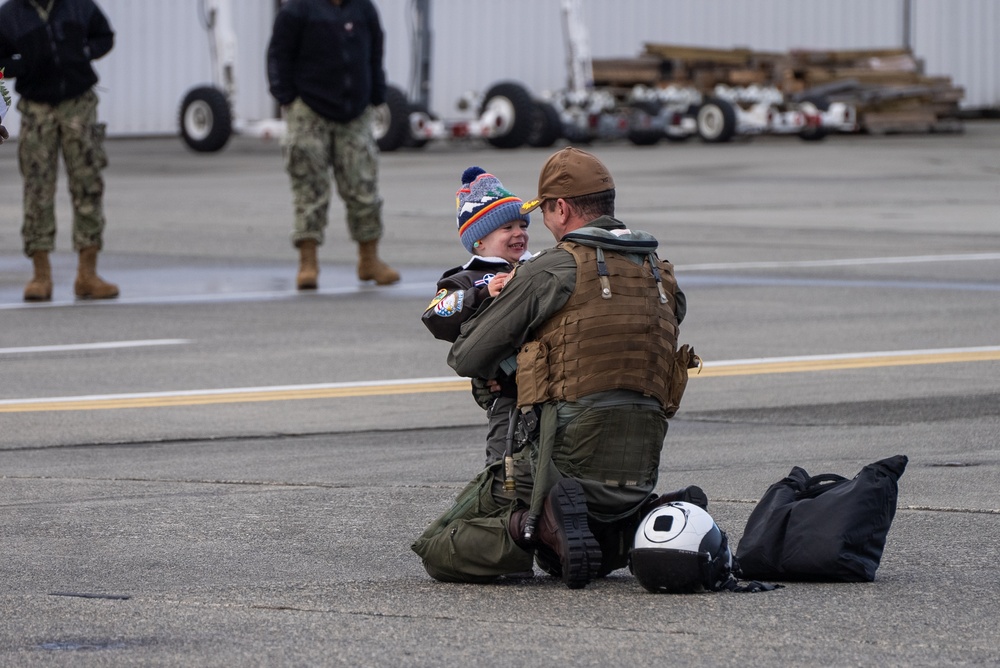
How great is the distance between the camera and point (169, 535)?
19.5 feet

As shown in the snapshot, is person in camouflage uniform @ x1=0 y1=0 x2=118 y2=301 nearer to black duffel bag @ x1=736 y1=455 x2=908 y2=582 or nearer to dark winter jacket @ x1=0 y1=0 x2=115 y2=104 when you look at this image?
dark winter jacket @ x1=0 y1=0 x2=115 y2=104

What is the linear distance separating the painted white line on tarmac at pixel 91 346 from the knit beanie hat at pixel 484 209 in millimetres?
5313

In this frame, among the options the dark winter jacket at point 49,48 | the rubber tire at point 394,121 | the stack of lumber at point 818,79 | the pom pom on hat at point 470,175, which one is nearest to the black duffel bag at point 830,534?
the pom pom on hat at point 470,175

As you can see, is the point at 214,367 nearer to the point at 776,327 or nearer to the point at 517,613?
the point at 776,327

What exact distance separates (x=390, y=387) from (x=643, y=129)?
75.8ft

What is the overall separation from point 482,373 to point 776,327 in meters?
6.00

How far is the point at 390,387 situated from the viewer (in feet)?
29.8

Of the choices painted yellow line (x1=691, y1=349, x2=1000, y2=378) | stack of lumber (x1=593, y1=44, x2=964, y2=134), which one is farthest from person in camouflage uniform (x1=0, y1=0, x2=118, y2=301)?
stack of lumber (x1=593, y1=44, x2=964, y2=134)

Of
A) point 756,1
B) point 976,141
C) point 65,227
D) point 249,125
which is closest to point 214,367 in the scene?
point 65,227

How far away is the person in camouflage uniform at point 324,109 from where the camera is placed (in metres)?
12.8

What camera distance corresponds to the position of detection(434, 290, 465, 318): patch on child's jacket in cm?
535

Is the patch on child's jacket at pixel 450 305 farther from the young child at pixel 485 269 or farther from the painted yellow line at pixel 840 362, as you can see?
the painted yellow line at pixel 840 362

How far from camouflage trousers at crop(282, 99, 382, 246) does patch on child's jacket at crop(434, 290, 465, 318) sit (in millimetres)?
7569

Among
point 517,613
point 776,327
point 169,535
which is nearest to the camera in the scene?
point 517,613
